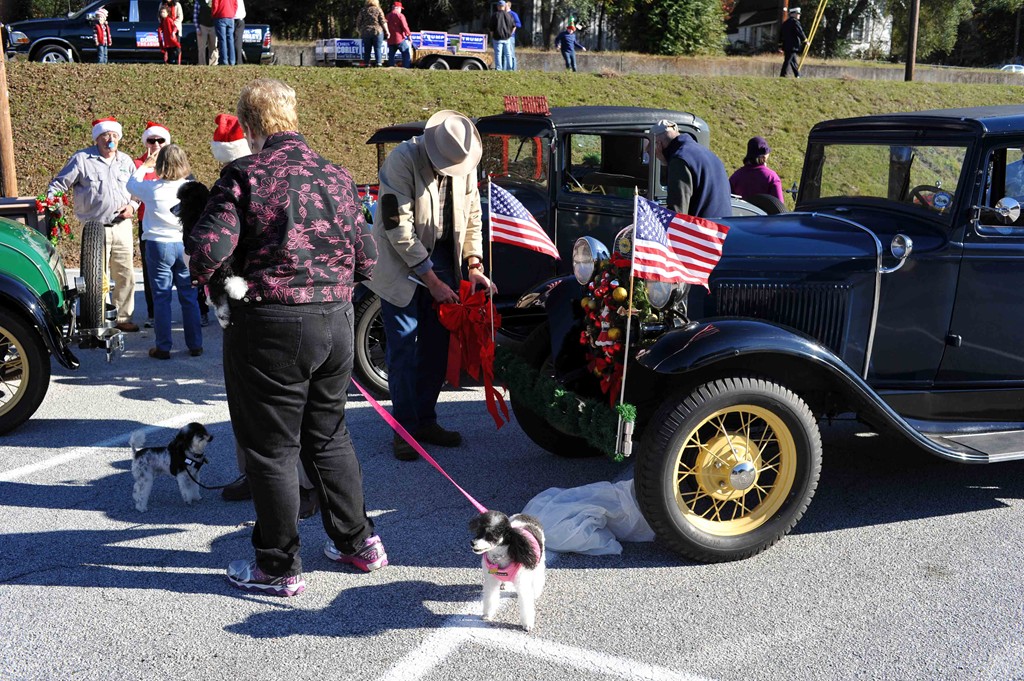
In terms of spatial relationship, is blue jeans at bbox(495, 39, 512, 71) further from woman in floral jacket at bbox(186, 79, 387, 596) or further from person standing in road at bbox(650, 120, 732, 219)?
woman in floral jacket at bbox(186, 79, 387, 596)

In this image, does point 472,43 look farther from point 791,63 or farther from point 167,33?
point 791,63

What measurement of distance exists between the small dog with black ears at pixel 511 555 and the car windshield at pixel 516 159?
3870 mm

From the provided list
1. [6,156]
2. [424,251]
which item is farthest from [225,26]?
[424,251]

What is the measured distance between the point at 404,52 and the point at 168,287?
1475 cm

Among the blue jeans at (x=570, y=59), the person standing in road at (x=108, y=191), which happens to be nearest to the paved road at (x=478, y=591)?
the person standing in road at (x=108, y=191)

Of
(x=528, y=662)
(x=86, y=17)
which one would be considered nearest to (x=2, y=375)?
(x=528, y=662)

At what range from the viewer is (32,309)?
17.3 ft

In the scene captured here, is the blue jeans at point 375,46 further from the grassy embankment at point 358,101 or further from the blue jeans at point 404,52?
the grassy embankment at point 358,101

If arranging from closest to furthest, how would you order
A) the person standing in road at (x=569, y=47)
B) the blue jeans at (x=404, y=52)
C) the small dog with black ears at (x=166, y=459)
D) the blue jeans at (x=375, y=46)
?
1. the small dog with black ears at (x=166, y=459)
2. the blue jeans at (x=375, y=46)
3. the blue jeans at (x=404, y=52)
4. the person standing in road at (x=569, y=47)

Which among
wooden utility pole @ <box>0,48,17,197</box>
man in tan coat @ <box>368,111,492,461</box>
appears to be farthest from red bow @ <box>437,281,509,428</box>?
wooden utility pole @ <box>0,48,17,197</box>

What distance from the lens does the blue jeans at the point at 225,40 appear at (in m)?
17.2

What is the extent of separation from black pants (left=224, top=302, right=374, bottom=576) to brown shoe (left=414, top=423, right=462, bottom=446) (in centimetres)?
161

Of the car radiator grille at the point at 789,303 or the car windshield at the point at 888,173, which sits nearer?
the car radiator grille at the point at 789,303

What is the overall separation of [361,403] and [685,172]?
2647 millimetres
